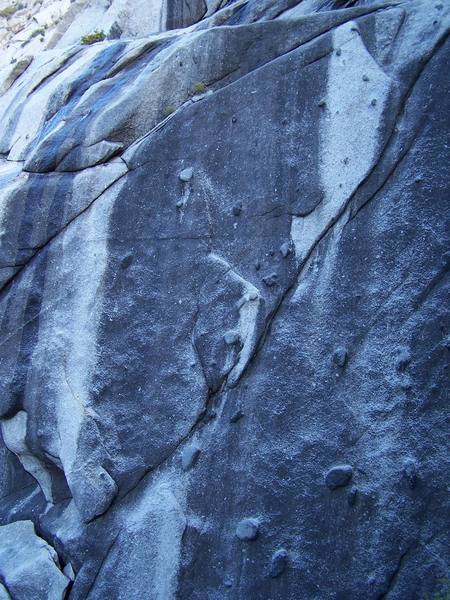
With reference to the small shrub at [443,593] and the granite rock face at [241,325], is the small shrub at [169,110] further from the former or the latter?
the small shrub at [443,593]

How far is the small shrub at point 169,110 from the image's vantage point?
7.97 m

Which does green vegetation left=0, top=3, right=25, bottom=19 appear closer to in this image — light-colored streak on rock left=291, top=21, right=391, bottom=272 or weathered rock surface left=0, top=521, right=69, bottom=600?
light-colored streak on rock left=291, top=21, right=391, bottom=272

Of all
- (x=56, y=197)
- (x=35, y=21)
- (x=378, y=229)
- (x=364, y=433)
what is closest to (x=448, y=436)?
(x=364, y=433)

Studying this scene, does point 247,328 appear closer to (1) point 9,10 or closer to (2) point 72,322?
(2) point 72,322

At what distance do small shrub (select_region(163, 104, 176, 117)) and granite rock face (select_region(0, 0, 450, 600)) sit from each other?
0.13ft

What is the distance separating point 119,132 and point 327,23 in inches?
123

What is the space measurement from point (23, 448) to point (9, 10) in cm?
1996

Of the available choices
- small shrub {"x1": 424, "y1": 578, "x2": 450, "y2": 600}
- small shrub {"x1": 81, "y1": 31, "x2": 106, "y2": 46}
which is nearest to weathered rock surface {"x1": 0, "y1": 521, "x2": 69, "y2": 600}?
small shrub {"x1": 424, "y1": 578, "x2": 450, "y2": 600}

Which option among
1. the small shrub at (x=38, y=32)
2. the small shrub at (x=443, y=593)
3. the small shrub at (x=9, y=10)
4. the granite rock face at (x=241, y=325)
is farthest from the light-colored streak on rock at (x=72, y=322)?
the small shrub at (x=9, y=10)

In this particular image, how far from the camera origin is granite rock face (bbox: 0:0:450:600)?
5.75 m

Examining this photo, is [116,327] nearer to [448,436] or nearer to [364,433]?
[364,433]

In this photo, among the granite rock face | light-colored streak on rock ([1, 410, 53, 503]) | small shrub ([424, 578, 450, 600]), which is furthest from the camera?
light-colored streak on rock ([1, 410, 53, 503])

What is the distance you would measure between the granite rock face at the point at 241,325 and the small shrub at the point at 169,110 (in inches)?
1.6

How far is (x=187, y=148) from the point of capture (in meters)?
7.54
